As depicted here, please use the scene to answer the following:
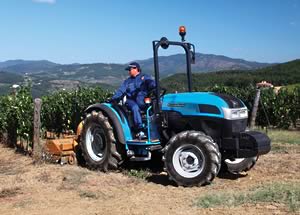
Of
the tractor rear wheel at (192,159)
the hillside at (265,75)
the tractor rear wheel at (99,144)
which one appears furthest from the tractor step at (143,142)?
the hillside at (265,75)

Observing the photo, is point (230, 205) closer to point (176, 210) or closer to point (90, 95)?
point (176, 210)

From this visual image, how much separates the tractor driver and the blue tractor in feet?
0.45

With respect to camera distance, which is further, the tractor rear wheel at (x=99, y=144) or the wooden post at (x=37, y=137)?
the wooden post at (x=37, y=137)

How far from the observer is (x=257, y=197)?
5.51m

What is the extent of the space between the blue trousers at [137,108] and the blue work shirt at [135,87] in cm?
8

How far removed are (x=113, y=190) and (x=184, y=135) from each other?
127 centimetres

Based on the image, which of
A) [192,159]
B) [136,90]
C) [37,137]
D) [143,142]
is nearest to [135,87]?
[136,90]

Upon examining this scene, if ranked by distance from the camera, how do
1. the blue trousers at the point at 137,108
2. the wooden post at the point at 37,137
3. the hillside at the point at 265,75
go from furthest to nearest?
the hillside at the point at 265,75
the wooden post at the point at 37,137
the blue trousers at the point at 137,108

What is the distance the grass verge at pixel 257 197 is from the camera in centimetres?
532

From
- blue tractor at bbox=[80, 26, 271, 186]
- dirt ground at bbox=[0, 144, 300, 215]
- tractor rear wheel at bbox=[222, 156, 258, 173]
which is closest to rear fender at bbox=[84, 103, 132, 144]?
blue tractor at bbox=[80, 26, 271, 186]

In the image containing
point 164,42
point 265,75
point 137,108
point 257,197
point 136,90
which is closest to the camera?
point 257,197

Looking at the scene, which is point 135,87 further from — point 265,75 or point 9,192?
point 265,75

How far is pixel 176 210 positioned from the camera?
5.34 meters

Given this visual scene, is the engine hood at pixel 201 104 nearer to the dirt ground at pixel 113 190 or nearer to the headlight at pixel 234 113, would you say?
the headlight at pixel 234 113
